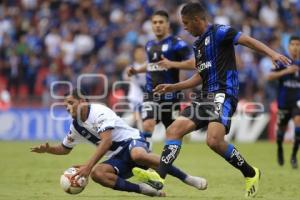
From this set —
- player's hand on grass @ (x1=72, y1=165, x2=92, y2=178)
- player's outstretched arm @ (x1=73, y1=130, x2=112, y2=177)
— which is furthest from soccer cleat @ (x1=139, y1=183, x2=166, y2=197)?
player's hand on grass @ (x1=72, y1=165, x2=92, y2=178)

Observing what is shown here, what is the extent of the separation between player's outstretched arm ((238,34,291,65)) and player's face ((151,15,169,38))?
387cm

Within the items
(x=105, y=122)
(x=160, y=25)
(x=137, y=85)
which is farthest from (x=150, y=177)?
(x=137, y=85)

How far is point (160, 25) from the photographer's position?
507 inches

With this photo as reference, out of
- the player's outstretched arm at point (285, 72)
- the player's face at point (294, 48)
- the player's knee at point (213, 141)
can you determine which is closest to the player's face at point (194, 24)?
the player's knee at point (213, 141)

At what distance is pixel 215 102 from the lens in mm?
9344

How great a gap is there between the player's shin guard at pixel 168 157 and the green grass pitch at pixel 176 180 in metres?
0.42

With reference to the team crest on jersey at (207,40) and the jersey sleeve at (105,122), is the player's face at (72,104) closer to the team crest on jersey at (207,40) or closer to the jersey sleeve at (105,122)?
the jersey sleeve at (105,122)

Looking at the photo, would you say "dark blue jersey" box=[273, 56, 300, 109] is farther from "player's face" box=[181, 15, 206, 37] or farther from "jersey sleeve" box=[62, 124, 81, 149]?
"jersey sleeve" box=[62, 124, 81, 149]

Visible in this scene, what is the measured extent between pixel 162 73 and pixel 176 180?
1922mm

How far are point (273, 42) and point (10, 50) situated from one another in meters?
8.85

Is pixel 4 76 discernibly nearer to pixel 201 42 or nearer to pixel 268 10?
pixel 268 10

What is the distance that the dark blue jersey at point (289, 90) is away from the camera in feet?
49.2

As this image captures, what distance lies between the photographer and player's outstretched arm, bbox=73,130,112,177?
892cm

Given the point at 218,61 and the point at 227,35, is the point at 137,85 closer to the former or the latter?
the point at 218,61
